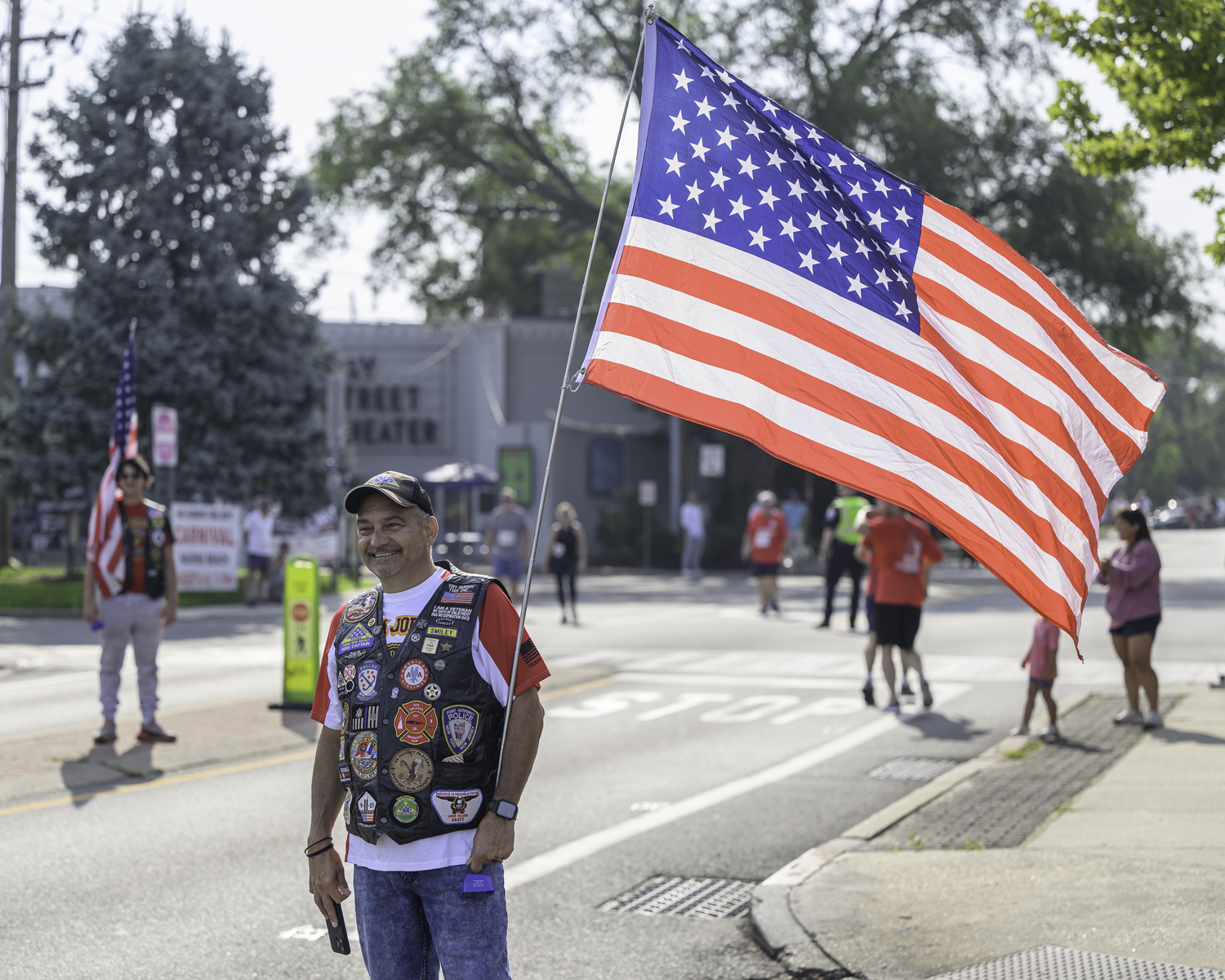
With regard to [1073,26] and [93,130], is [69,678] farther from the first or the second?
[93,130]

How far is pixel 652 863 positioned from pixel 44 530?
4045 centimetres

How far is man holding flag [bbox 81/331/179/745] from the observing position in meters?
9.84

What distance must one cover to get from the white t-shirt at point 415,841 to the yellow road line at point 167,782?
5.29 m

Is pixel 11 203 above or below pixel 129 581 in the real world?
above

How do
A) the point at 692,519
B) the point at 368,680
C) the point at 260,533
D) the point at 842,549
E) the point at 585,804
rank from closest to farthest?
the point at 368,680 → the point at 585,804 → the point at 842,549 → the point at 260,533 → the point at 692,519

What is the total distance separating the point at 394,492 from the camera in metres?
3.74

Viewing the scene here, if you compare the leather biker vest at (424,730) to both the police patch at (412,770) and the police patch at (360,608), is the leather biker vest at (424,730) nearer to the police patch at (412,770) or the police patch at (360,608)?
the police patch at (412,770)

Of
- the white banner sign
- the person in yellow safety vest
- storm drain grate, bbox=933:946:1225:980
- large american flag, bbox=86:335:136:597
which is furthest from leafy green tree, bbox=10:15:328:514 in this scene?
storm drain grate, bbox=933:946:1225:980

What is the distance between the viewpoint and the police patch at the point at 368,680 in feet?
11.8

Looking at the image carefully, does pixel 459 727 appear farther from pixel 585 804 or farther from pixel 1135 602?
pixel 1135 602

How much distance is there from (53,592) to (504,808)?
23.6 metres

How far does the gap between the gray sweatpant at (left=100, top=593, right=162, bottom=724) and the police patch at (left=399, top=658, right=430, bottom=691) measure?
680cm

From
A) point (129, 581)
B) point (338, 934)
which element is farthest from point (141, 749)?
point (338, 934)

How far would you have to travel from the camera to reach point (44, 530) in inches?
1726
